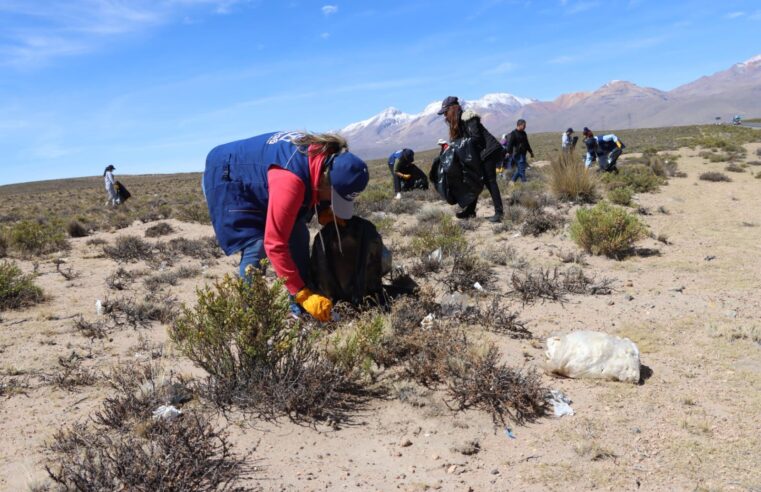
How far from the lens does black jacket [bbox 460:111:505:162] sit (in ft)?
23.0

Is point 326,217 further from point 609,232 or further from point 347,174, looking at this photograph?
point 609,232

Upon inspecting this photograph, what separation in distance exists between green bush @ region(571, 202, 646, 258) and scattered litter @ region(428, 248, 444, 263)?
170cm

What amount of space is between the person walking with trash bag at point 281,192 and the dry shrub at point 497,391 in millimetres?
903

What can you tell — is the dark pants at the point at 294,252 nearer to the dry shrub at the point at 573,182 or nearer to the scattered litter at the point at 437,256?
the scattered litter at the point at 437,256

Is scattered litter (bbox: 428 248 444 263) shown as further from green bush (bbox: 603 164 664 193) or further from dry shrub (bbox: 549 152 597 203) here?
green bush (bbox: 603 164 664 193)

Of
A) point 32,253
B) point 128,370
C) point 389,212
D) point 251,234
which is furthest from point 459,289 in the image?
point 32,253

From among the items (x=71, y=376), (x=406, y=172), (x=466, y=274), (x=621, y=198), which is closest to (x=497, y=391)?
(x=466, y=274)

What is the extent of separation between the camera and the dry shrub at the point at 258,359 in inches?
103

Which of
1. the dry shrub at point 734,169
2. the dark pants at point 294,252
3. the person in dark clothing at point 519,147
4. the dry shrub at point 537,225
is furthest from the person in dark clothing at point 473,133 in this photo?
the dry shrub at point 734,169

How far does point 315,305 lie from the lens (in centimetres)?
314

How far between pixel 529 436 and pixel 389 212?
24.4 ft

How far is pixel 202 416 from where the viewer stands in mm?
2443

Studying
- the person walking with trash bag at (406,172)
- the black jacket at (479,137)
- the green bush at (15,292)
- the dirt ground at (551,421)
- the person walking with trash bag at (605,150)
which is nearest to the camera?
the dirt ground at (551,421)

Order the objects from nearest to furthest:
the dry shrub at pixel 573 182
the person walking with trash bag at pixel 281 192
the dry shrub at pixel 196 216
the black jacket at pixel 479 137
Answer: the person walking with trash bag at pixel 281 192, the black jacket at pixel 479 137, the dry shrub at pixel 573 182, the dry shrub at pixel 196 216
